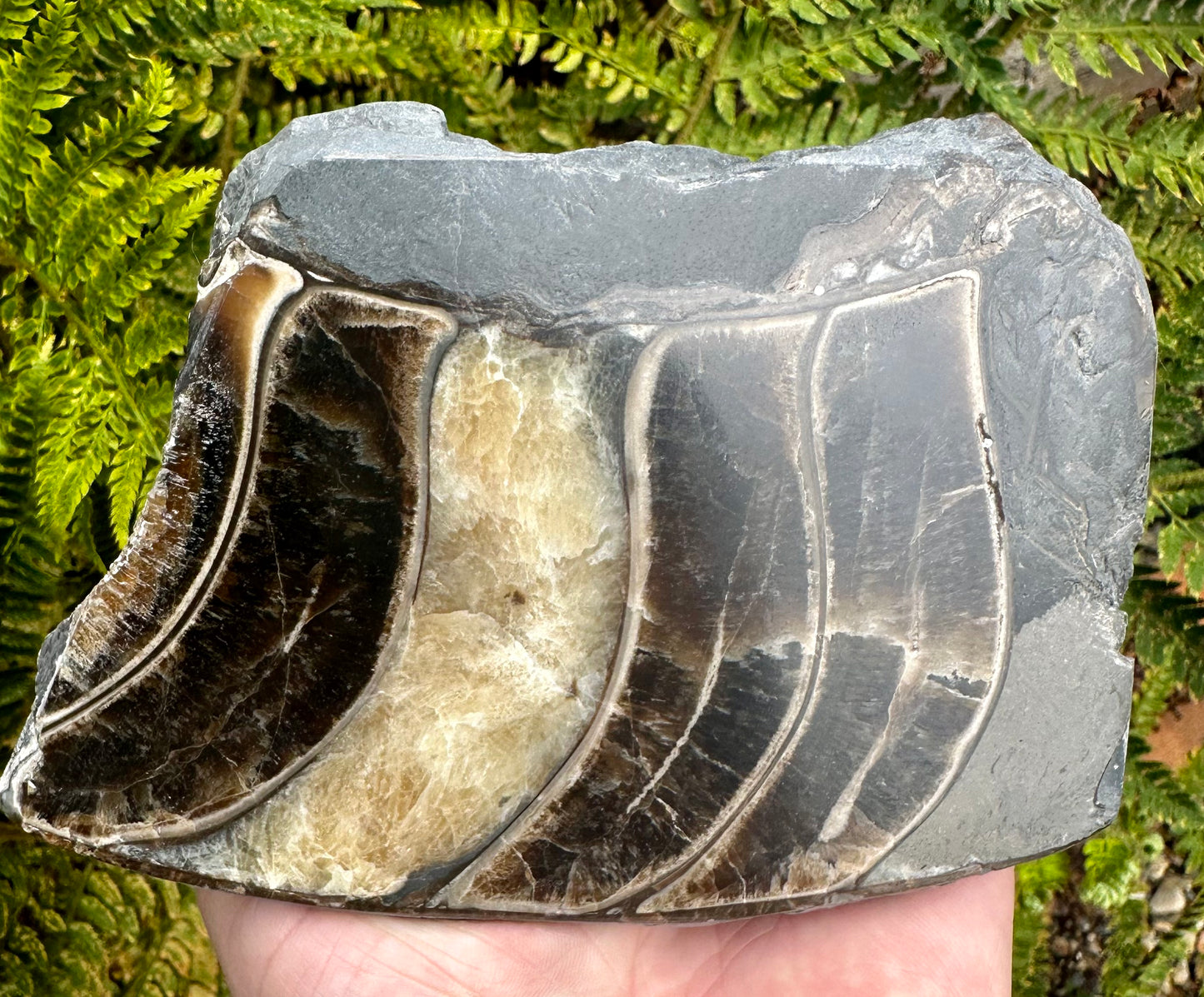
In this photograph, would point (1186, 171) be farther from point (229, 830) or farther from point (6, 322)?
point (6, 322)

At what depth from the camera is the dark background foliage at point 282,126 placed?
245cm

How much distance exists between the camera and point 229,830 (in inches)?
81.7

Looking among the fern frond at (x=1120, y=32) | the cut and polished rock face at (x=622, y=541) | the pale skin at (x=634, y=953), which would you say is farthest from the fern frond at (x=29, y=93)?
the fern frond at (x=1120, y=32)

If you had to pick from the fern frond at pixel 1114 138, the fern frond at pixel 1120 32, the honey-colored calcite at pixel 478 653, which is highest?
the fern frond at pixel 1120 32

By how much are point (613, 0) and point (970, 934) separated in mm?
2621

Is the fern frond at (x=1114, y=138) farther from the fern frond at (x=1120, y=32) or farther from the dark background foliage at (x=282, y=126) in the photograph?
the fern frond at (x=1120, y=32)

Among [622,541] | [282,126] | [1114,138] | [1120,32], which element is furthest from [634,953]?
[1120,32]

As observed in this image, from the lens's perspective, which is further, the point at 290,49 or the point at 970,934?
the point at 290,49

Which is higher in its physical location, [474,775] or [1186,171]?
[1186,171]

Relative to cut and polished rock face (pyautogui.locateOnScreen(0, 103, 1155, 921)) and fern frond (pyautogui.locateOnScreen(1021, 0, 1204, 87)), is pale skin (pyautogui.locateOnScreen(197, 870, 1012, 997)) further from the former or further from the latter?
fern frond (pyautogui.locateOnScreen(1021, 0, 1204, 87))

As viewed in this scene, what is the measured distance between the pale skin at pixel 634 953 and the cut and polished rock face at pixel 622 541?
23cm

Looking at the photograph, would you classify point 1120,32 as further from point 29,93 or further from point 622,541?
Answer: point 29,93

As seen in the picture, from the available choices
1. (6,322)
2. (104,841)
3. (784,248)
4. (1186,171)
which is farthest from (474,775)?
(1186,171)

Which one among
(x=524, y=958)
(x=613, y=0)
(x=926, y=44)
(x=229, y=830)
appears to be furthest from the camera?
(x=613, y=0)
